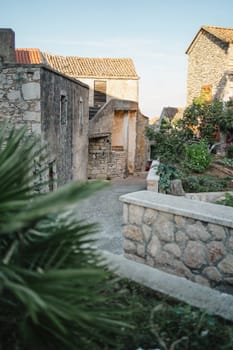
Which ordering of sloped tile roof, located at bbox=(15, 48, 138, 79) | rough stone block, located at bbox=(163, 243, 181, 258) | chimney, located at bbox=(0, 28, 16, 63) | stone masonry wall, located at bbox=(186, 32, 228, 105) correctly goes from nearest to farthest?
1. rough stone block, located at bbox=(163, 243, 181, 258)
2. chimney, located at bbox=(0, 28, 16, 63)
3. stone masonry wall, located at bbox=(186, 32, 228, 105)
4. sloped tile roof, located at bbox=(15, 48, 138, 79)

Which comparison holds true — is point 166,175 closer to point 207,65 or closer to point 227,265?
point 227,265

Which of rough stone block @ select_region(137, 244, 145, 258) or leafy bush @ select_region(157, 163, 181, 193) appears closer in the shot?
rough stone block @ select_region(137, 244, 145, 258)

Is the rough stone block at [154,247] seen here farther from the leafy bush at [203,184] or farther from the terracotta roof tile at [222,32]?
the terracotta roof tile at [222,32]

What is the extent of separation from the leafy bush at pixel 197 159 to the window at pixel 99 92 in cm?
1431

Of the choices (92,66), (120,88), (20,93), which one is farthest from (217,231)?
(92,66)

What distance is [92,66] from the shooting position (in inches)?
886

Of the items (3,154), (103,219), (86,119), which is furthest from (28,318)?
(86,119)

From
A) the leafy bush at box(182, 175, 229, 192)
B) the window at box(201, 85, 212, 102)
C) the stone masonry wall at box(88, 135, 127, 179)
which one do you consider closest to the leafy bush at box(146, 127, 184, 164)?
the leafy bush at box(182, 175, 229, 192)

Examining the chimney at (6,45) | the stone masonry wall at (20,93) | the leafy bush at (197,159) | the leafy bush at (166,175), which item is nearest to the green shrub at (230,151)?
the leafy bush at (197,159)

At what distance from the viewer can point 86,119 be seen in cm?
1478

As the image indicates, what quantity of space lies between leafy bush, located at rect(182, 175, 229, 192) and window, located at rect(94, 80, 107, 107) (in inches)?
623

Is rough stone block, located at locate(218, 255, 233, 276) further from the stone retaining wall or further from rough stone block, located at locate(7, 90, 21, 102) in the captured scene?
rough stone block, located at locate(7, 90, 21, 102)

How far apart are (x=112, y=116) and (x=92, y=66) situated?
25.0ft

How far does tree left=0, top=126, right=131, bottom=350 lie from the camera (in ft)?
3.22
